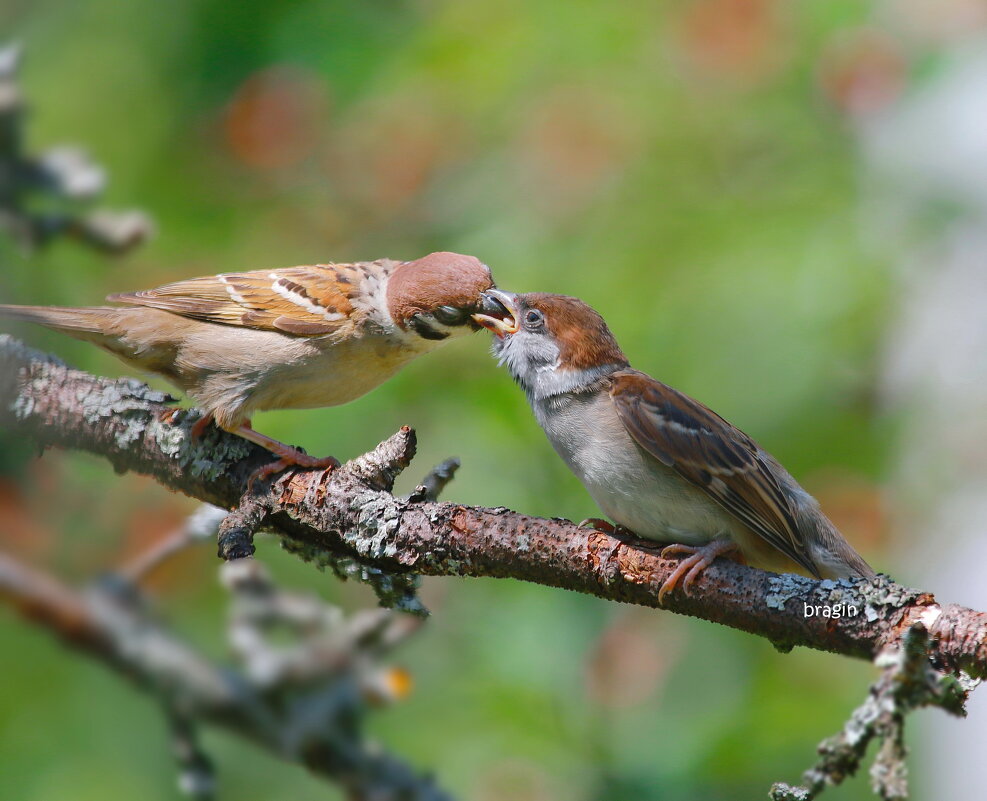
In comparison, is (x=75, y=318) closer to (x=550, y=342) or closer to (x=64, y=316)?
(x=64, y=316)

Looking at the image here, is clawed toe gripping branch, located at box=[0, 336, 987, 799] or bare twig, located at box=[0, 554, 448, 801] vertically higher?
clawed toe gripping branch, located at box=[0, 336, 987, 799]

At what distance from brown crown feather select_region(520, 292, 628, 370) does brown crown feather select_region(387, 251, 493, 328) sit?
26 cm

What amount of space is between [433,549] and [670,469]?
104 cm

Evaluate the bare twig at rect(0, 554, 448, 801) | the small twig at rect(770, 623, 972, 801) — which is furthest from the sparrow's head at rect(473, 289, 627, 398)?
the small twig at rect(770, 623, 972, 801)

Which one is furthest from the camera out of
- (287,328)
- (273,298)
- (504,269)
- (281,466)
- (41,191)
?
(504,269)

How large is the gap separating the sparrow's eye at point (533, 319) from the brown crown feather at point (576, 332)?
0.02m

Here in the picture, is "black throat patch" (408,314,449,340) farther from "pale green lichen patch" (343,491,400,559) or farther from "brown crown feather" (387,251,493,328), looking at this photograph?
"pale green lichen patch" (343,491,400,559)

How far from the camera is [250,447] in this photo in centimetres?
362

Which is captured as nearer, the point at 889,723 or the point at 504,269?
the point at 889,723

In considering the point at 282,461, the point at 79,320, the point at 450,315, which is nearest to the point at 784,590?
the point at 282,461

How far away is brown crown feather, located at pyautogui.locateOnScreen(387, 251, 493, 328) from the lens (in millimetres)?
4203

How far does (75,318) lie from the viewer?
4.24m

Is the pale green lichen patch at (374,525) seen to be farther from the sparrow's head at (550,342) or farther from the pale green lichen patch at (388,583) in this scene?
the sparrow's head at (550,342)

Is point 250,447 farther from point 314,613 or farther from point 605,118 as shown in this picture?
point 605,118
